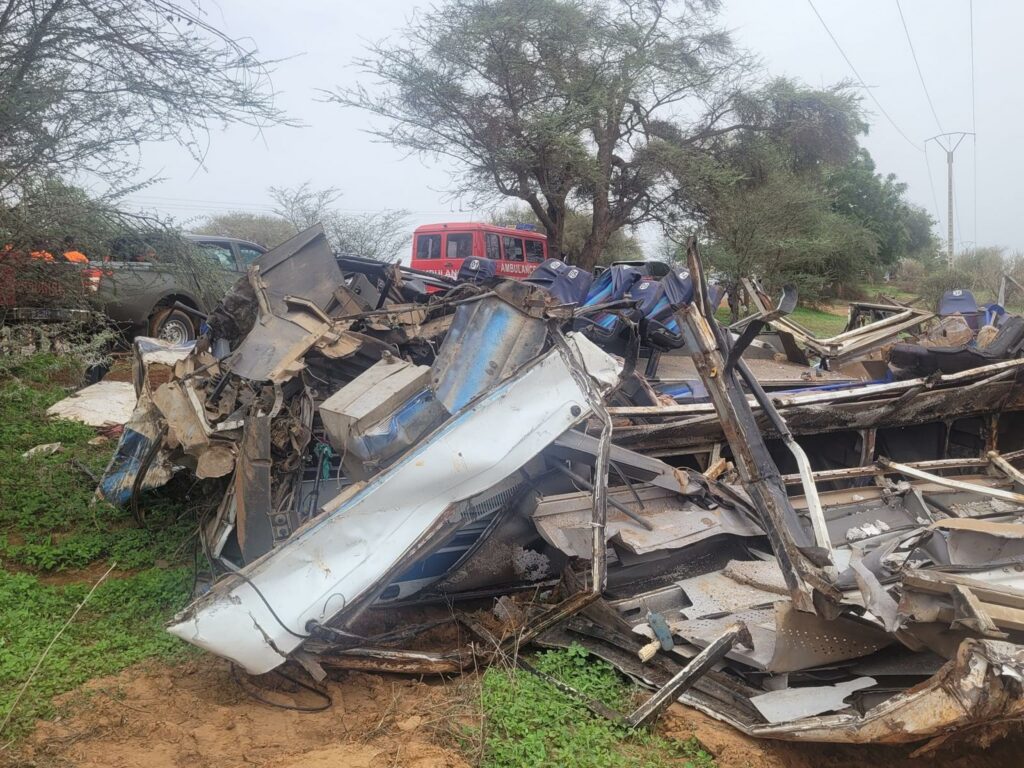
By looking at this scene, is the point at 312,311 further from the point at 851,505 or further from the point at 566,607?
the point at 851,505

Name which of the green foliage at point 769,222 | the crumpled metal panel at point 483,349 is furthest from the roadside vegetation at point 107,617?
the green foliage at point 769,222

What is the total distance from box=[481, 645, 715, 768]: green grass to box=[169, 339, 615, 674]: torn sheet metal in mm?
827

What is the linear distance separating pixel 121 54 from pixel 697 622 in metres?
6.01

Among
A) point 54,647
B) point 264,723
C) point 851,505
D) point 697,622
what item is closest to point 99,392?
point 54,647

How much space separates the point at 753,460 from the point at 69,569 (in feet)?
14.6

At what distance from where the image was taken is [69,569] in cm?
486

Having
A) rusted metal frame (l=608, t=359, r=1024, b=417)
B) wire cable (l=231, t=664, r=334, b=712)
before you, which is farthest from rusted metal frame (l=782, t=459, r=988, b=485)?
wire cable (l=231, t=664, r=334, b=712)

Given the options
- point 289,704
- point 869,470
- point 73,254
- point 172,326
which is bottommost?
point 289,704

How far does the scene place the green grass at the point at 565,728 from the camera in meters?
2.99

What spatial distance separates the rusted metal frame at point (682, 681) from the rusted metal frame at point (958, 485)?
260 cm

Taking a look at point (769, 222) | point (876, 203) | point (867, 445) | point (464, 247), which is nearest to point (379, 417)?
point (867, 445)

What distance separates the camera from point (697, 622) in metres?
3.74

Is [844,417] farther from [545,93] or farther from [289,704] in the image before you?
[545,93]

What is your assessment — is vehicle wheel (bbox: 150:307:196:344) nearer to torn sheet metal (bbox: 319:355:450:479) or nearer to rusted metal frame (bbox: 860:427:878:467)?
torn sheet metal (bbox: 319:355:450:479)
